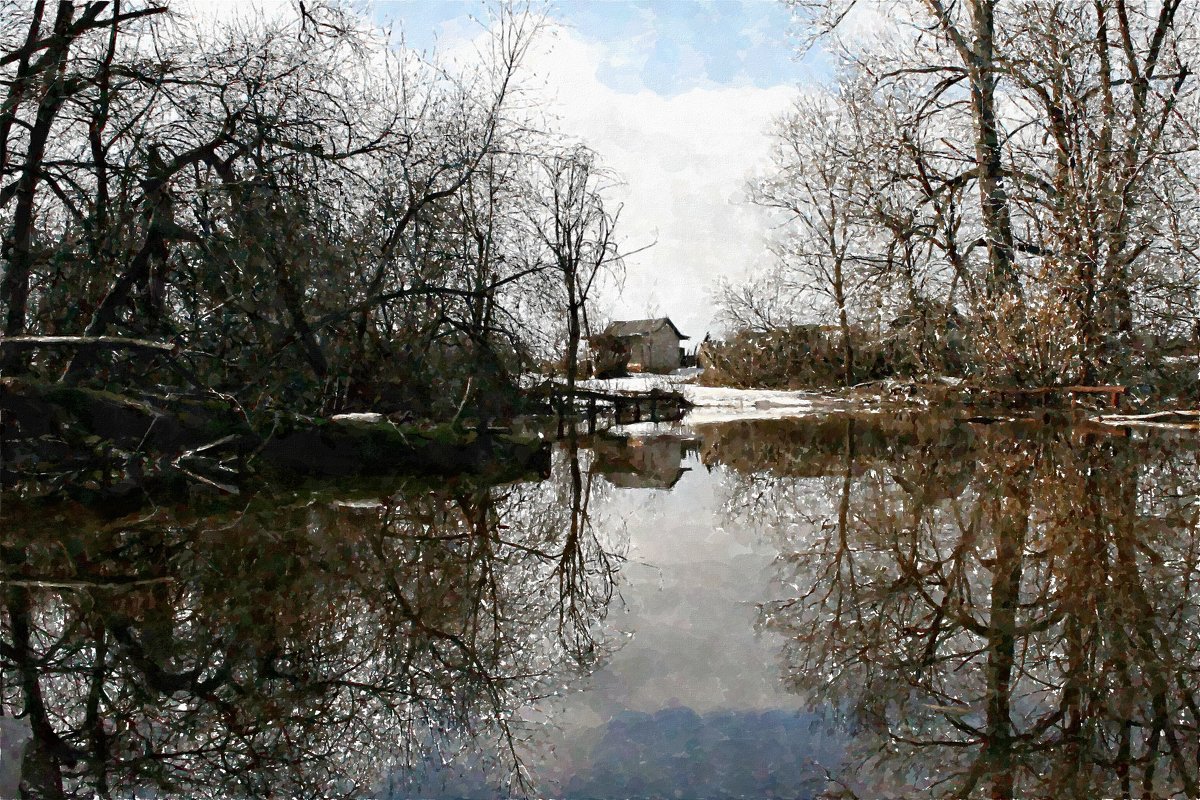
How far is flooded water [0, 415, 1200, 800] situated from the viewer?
7.22 feet

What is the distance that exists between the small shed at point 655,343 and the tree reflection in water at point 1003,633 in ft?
181

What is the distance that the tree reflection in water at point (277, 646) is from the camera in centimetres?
231

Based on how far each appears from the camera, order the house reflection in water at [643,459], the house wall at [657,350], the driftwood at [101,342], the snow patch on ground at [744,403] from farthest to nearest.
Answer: the house wall at [657,350], the snow patch on ground at [744,403], the house reflection in water at [643,459], the driftwood at [101,342]

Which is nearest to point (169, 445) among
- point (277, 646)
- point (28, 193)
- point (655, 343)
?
point (28, 193)

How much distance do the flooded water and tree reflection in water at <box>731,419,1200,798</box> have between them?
0.04ft

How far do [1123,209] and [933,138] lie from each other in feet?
18.3

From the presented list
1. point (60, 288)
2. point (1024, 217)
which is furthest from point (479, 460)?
point (1024, 217)

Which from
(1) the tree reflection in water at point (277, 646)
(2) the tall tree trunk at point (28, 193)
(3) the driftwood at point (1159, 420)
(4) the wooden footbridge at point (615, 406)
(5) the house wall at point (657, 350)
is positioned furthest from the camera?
(5) the house wall at point (657, 350)

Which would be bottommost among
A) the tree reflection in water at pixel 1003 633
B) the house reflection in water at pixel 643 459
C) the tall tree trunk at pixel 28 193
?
the house reflection in water at pixel 643 459

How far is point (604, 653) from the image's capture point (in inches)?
125

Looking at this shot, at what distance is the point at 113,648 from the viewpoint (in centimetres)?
306

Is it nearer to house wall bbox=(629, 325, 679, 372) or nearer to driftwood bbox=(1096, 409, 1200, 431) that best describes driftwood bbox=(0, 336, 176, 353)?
driftwood bbox=(1096, 409, 1200, 431)

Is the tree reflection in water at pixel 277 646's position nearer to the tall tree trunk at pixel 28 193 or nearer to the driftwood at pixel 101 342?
the driftwood at pixel 101 342

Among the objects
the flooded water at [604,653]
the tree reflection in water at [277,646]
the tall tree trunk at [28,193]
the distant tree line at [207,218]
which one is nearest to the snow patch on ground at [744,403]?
the distant tree line at [207,218]
